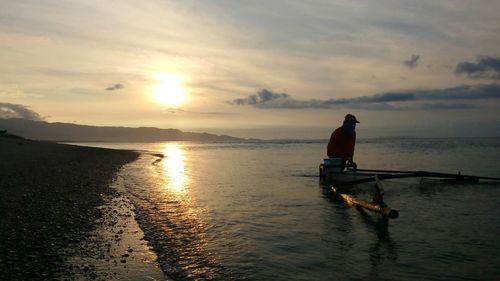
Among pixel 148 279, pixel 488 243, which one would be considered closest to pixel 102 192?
pixel 148 279

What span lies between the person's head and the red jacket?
382 millimetres

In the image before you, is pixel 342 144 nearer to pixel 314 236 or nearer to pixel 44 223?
pixel 314 236

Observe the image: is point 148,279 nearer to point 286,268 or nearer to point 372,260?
point 286,268

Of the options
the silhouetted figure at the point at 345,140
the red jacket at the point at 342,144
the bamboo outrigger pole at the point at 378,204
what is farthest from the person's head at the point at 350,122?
the bamboo outrigger pole at the point at 378,204

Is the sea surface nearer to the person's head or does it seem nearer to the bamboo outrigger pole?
the bamboo outrigger pole

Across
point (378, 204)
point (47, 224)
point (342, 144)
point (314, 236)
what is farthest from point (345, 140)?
point (47, 224)

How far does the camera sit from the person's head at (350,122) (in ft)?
102

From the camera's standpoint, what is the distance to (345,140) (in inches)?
1232

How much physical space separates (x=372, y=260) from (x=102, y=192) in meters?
15.6

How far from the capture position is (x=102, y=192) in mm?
21391

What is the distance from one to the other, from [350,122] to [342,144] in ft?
6.16

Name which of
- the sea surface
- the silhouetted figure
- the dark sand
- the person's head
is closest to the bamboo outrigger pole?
the sea surface

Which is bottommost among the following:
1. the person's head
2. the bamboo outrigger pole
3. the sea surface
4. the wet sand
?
the sea surface

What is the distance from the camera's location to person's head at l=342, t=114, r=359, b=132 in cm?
3122
